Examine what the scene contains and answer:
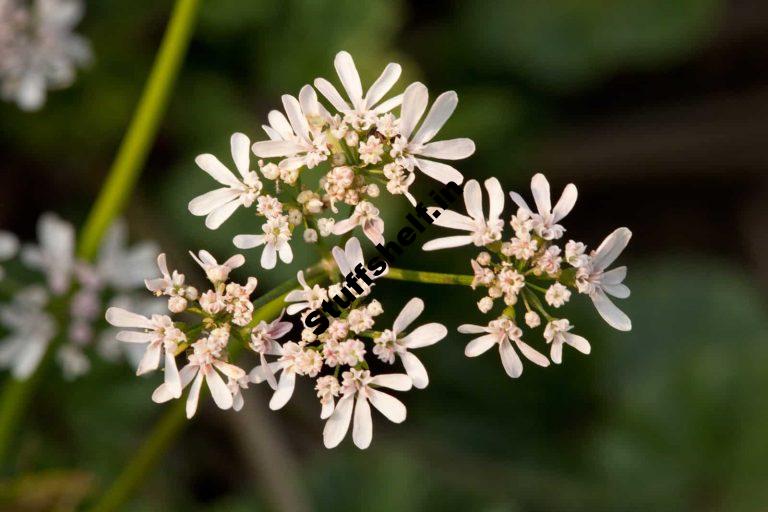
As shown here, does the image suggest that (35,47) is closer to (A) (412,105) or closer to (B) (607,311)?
(A) (412,105)

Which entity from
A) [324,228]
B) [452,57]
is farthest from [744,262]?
[324,228]

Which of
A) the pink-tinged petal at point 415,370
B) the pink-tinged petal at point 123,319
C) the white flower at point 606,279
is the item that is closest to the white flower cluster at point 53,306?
the pink-tinged petal at point 123,319

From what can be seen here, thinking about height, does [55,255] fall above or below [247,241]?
above

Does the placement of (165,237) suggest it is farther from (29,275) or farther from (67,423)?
(67,423)

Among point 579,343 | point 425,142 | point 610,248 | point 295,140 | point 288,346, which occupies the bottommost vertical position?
point 579,343

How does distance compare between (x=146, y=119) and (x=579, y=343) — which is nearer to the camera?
(x=579, y=343)

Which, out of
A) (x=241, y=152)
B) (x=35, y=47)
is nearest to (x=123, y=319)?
(x=241, y=152)

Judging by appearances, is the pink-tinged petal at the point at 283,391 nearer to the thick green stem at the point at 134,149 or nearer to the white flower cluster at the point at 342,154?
the white flower cluster at the point at 342,154

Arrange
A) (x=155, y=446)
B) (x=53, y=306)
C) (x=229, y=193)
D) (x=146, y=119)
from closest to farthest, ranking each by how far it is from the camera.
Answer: (x=229, y=193) < (x=155, y=446) < (x=146, y=119) < (x=53, y=306)
